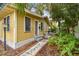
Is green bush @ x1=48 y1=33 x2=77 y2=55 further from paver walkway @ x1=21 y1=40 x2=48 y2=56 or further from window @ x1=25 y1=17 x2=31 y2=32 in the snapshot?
window @ x1=25 y1=17 x2=31 y2=32

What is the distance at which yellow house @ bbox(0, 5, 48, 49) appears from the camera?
7.20 ft

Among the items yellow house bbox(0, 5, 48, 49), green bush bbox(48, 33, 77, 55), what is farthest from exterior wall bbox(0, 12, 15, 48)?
green bush bbox(48, 33, 77, 55)

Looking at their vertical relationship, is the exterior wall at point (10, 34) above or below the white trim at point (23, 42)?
above

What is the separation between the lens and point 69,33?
7.54ft

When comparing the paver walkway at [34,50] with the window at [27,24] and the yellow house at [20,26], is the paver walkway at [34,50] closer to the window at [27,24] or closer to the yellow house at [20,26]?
the yellow house at [20,26]

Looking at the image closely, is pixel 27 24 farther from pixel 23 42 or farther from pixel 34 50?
pixel 34 50

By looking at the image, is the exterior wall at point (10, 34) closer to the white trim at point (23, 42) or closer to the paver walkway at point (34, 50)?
the white trim at point (23, 42)

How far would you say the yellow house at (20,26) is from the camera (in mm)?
2193

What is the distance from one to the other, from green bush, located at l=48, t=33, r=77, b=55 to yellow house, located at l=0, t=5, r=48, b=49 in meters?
0.20

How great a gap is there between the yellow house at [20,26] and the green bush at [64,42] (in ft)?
0.65

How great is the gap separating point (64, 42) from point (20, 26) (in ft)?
2.17

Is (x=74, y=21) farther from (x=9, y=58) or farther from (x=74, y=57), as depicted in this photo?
(x=9, y=58)

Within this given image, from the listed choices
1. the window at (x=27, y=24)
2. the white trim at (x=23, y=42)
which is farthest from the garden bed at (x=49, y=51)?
the window at (x=27, y=24)

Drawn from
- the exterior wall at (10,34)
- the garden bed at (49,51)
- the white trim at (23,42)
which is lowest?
the garden bed at (49,51)
